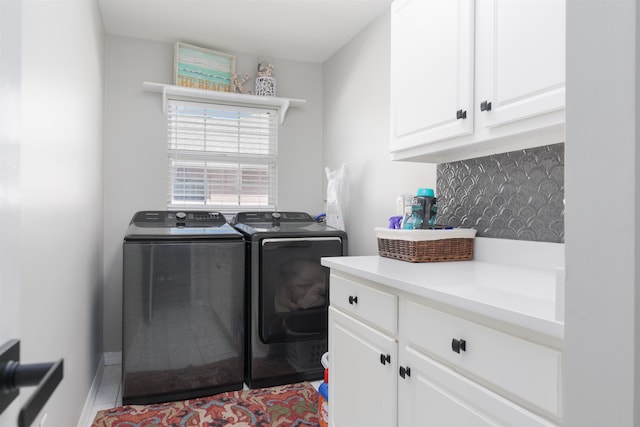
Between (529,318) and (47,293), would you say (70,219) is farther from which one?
(529,318)

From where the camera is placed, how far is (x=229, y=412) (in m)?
2.26

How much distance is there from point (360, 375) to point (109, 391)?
1.84 meters

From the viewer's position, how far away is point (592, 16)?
46 cm

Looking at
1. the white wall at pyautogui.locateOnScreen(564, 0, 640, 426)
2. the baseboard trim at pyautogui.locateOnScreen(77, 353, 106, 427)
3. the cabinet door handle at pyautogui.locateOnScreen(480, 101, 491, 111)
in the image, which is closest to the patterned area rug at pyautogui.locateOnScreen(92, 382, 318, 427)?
the baseboard trim at pyautogui.locateOnScreen(77, 353, 106, 427)

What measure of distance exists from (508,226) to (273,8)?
6.48 feet

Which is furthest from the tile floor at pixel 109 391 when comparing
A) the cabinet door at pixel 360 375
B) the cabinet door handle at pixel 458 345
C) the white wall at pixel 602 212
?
the white wall at pixel 602 212

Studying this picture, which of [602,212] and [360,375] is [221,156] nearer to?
[360,375]

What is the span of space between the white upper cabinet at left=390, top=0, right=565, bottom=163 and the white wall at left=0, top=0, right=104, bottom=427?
1357mm

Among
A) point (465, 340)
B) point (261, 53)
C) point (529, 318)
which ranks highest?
point (261, 53)

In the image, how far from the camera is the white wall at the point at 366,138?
260cm

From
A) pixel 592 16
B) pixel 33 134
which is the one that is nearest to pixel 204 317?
pixel 33 134

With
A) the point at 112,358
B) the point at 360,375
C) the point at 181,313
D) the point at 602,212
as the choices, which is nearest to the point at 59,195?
the point at 181,313

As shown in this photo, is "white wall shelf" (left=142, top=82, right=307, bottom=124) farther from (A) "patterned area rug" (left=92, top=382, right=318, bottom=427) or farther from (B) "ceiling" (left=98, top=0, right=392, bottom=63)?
(A) "patterned area rug" (left=92, top=382, right=318, bottom=427)

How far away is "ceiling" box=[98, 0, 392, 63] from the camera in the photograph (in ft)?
8.54
